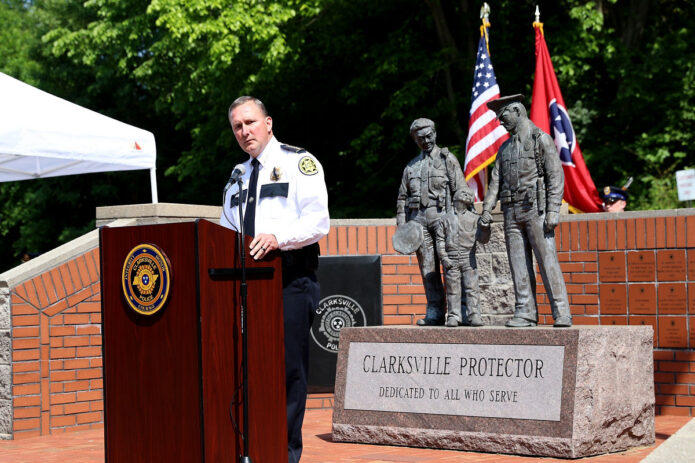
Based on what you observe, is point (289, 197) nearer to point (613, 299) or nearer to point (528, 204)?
point (528, 204)

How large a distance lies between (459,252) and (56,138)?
10.4ft

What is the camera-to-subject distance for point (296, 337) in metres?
4.35

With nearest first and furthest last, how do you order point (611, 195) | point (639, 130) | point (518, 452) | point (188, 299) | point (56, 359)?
point (188, 299) → point (518, 452) → point (56, 359) → point (611, 195) → point (639, 130)

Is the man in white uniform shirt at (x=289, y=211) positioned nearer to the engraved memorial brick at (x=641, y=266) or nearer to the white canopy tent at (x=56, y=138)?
the white canopy tent at (x=56, y=138)

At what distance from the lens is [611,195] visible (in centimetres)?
1173

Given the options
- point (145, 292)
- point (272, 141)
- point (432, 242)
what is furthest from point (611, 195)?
point (145, 292)

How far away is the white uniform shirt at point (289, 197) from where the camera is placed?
4199mm

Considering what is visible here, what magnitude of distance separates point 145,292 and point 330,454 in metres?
2.97

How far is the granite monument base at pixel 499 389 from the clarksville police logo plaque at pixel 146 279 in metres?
3.32

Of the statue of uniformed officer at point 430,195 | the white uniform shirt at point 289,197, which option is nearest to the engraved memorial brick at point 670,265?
the statue of uniformed officer at point 430,195

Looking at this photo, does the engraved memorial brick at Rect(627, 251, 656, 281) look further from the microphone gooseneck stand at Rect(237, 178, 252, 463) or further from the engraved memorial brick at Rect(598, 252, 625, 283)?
the microphone gooseneck stand at Rect(237, 178, 252, 463)

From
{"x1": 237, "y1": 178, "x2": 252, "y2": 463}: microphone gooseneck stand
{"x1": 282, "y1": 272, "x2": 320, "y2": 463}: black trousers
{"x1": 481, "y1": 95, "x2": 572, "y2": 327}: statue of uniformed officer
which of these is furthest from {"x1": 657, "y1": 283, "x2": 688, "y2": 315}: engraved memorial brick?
{"x1": 237, "y1": 178, "x2": 252, "y2": 463}: microphone gooseneck stand

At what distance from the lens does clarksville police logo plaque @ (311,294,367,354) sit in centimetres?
902

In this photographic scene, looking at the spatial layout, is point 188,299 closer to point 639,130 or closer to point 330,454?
point 330,454
